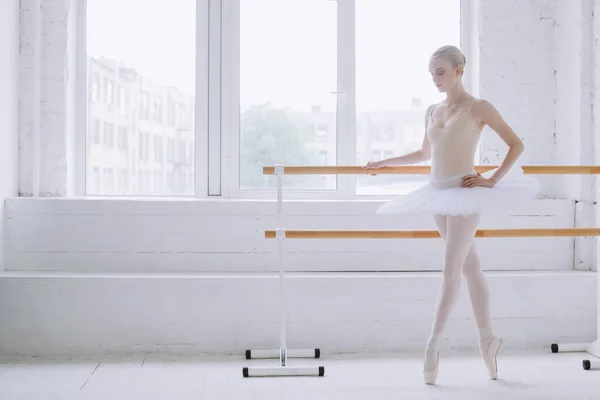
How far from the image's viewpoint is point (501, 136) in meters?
2.76

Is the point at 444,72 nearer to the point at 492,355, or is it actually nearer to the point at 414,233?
the point at 414,233

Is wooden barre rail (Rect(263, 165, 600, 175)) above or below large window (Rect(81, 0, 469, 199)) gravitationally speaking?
below

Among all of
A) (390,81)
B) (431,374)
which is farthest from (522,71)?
(431,374)

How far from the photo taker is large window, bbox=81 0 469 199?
3.97 meters

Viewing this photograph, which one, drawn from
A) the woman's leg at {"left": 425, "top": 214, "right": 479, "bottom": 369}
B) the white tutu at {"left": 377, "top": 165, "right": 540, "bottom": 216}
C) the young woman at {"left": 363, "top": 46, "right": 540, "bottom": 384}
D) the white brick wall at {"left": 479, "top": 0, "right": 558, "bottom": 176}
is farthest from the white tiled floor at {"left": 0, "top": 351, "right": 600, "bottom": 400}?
the white brick wall at {"left": 479, "top": 0, "right": 558, "bottom": 176}

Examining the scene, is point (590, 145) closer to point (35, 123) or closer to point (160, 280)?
point (160, 280)

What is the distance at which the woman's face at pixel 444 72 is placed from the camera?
9.07 ft

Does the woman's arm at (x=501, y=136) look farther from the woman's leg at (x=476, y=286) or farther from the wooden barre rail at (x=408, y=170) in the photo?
the wooden barre rail at (x=408, y=170)

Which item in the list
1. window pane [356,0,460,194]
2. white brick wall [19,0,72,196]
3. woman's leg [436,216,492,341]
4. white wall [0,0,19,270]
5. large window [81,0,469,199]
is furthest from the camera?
window pane [356,0,460,194]

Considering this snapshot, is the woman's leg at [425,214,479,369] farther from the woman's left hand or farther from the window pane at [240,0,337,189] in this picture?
the window pane at [240,0,337,189]

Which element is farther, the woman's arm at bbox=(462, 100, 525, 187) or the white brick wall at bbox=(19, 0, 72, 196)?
the white brick wall at bbox=(19, 0, 72, 196)

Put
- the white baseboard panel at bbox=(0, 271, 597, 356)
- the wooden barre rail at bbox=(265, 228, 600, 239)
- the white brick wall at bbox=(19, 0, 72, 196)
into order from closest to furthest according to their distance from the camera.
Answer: the wooden barre rail at bbox=(265, 228, 600, 239) < the white baseboard panel at bbox=(0, 271, 597, 356) < the white brick wall at bbox=(19, 0, 72, 196)

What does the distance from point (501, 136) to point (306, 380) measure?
129 cm

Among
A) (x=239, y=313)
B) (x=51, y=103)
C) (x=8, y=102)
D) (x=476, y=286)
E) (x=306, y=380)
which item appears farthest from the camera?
(x=51, y=103)
